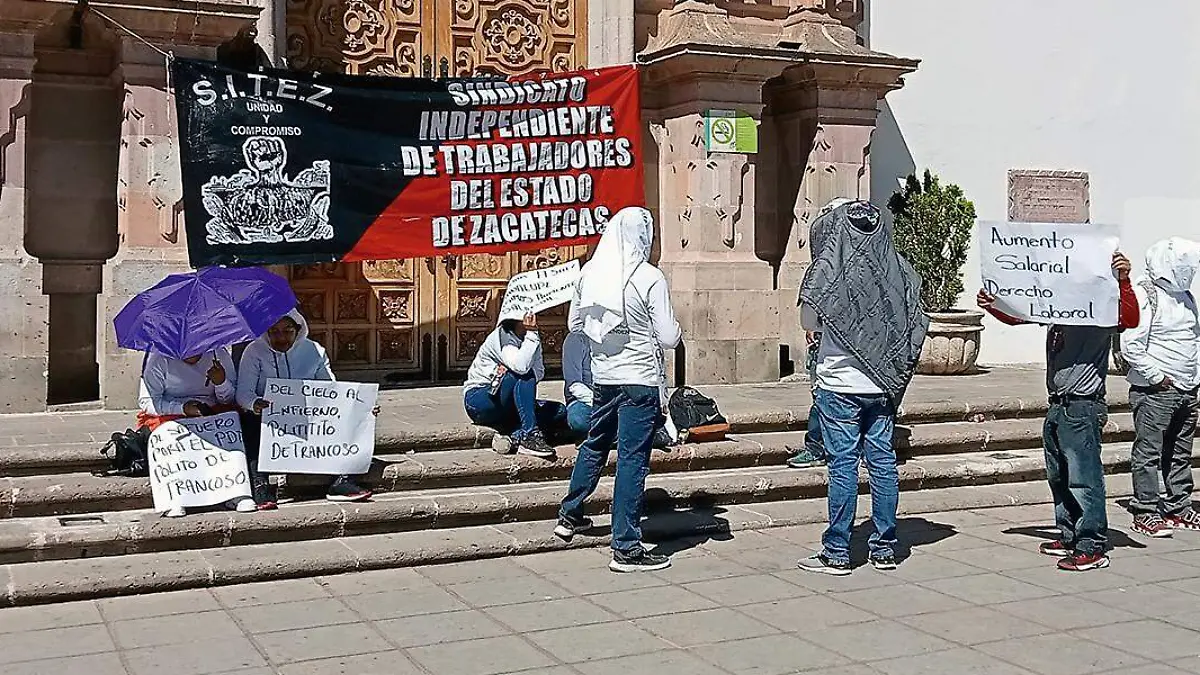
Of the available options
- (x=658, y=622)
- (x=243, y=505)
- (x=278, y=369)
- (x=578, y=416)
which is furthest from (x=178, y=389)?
(x=658, y=622)

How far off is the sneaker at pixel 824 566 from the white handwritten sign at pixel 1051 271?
172 cm

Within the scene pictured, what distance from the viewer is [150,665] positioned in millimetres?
5590

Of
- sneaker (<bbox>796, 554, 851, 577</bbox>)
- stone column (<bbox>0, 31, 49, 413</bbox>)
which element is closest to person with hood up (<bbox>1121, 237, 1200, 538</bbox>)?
sneaker (<bbox>796, 554, 851, 577</bbox>)

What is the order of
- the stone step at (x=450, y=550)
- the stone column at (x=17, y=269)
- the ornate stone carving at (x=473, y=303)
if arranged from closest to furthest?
the stone step at (x=450, y=550)
the stone column at (x=17, y=269)
the ornate stone carving at (x=473, y=303)

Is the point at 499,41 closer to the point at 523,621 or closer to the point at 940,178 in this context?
the point at 940,178

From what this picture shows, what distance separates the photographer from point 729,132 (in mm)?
12719

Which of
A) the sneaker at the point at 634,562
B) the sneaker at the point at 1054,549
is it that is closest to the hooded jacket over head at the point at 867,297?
the sneaker at the point at 1054,549

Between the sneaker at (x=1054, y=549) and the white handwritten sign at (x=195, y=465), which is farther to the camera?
the sneaker at (x=1054, y=549)

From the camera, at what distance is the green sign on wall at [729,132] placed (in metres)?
12.7

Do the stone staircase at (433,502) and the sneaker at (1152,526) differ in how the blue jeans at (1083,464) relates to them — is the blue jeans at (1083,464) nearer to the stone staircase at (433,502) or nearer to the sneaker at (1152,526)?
the sneaker at (1152,526)

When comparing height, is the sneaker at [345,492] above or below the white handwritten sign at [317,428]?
below

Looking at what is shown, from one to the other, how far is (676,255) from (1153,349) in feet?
18.1

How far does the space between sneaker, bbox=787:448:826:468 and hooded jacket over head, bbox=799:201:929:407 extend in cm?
224

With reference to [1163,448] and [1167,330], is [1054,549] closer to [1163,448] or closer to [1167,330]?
[1163,448]
